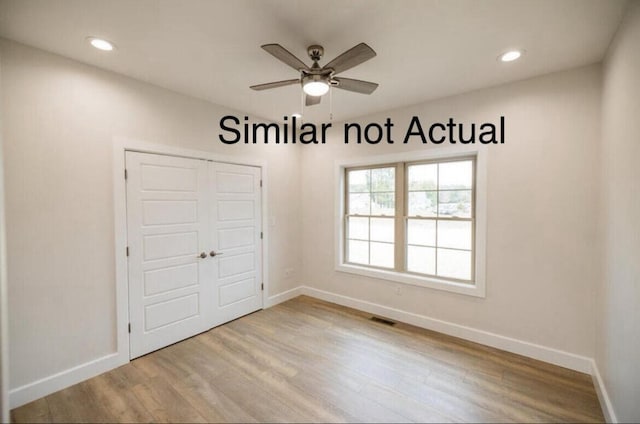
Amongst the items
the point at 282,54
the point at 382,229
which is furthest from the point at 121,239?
the point at 382,229

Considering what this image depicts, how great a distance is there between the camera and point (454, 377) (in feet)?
7.59

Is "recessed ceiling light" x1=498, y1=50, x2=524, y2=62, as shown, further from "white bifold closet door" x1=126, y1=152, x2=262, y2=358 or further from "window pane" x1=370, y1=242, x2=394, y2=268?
"white bifold closet door" x1=126, y1=152, x2=262, y2=358

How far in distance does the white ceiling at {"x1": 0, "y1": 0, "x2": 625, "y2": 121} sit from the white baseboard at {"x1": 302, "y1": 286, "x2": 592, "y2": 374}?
2.61 metres

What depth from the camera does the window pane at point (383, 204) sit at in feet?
12.1

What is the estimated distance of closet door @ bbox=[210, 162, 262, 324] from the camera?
3.32m

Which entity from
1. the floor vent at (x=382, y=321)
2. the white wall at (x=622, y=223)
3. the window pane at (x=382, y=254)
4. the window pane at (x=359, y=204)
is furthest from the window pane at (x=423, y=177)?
the floor vent at (x=382, y=321)

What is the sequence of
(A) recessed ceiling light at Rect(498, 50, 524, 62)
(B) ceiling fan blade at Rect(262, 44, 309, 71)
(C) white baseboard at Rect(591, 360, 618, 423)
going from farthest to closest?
(A) recessed ceiling light at Rect(498, 50, 524, 62) → (C) white baseboard at Rect(591, 360, 618, 423) → (B) ceiling fan blade at Rect(262, 44, 309, 71)

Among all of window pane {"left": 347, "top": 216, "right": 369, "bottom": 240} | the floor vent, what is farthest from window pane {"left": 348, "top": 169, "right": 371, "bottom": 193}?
the floor vent

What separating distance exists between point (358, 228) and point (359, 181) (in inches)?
27.9

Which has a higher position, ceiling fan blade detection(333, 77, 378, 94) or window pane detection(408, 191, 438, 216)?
ceiling fan blade detection(333, 77, 378, 94)

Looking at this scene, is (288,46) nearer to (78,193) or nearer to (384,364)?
(78,193)

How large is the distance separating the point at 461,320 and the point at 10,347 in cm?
404

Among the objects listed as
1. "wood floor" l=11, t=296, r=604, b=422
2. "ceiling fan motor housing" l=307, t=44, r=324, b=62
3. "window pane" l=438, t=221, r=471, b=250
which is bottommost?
"wood floor" l=11, t=296, r=604, b=422

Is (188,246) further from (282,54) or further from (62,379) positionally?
(282,54)
